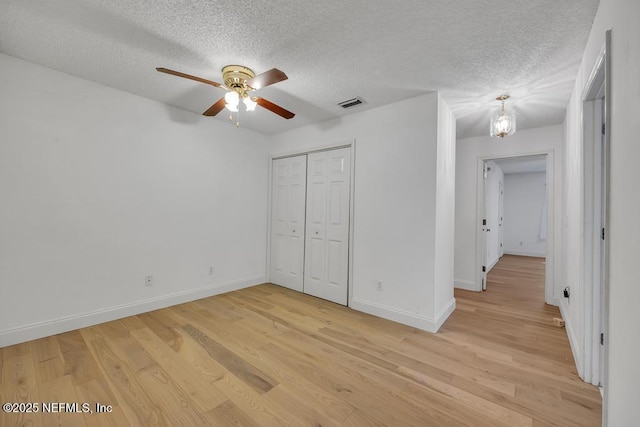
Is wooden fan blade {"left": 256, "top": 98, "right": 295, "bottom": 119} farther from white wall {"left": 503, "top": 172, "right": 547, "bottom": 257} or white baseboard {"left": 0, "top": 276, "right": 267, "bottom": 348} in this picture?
white wall {"left": 503, "top": 172, "right": 547, "bottom": 257}

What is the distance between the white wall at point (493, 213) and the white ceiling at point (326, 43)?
2.94m

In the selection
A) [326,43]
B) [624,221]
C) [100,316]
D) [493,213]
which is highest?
[326,43]

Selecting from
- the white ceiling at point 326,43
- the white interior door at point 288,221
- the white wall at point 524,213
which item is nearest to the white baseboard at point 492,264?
the white wall at point 524,213

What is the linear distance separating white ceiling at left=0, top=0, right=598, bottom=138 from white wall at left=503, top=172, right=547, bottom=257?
18.7 ft

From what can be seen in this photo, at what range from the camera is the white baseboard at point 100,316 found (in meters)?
2.27

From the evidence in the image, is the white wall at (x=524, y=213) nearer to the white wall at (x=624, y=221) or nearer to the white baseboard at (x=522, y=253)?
the white baseboard at (x=522, y=253)

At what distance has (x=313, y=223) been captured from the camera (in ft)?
12.5

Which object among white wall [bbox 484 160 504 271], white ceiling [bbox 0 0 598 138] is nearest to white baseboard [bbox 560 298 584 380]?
white ceiling [bbox 0 0 598 138]

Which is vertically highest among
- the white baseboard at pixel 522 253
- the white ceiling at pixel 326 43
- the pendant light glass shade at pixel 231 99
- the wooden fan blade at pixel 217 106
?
the white ceiling at pixel 326 43

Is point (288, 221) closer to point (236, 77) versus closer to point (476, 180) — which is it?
point (236, 77)

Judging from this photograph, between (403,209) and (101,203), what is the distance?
10.7 feet

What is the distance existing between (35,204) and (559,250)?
6077 mm

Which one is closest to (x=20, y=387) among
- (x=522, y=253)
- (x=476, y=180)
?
(x=476, y=180)

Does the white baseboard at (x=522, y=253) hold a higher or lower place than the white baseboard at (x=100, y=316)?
higher
